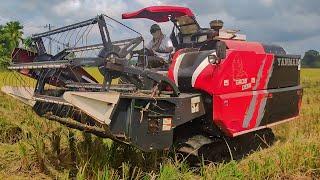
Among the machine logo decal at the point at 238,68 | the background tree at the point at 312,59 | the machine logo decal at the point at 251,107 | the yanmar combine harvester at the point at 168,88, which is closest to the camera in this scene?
the yanmar combine harvester at the point at 168,88

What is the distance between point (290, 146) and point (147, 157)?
5.37 ft

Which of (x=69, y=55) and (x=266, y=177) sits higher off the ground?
(x=69, y=55)

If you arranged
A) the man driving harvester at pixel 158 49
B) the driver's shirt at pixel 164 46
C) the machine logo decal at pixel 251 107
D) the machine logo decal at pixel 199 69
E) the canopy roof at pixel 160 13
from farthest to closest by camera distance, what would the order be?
the canopy roof at pixel 160 13, the driver's shirt at pixel 164 46, the man driving harvester at pixel 158 49, the machine logo decal at pixel 251 107, the machine logo decal at pixel 199 69

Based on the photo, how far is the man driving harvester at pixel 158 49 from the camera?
6.32m

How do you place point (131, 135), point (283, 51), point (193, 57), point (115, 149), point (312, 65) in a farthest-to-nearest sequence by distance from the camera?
point (312, 65), point (283, 51), point (193, 57), point (115, 149), point (131, 135)

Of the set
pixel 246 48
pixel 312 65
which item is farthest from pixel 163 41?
pixel 312 65

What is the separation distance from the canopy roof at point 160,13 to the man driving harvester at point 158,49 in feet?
0.55

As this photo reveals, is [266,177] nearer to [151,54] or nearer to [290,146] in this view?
[290,146]

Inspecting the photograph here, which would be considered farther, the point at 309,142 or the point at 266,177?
the point at 309,142

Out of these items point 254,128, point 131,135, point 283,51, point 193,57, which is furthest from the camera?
point 283,51

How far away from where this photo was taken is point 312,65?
81.9 meters

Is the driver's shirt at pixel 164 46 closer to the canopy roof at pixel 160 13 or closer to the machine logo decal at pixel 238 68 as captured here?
the canopy roof at pixel 160 13

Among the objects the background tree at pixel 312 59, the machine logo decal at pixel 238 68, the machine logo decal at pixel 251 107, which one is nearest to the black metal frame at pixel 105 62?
the machine logo decal at pixel 238 68

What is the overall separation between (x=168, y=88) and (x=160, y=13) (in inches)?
79.8
